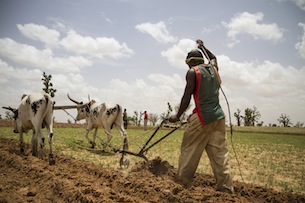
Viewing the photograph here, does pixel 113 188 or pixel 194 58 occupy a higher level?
pixel 194 58

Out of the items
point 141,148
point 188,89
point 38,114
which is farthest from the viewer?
point 38,114

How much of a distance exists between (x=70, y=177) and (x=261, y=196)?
4.07 meters

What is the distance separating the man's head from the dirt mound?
226 cm

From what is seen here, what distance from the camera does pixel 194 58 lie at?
16.0 ft

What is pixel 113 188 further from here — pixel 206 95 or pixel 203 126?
pixel 206 95

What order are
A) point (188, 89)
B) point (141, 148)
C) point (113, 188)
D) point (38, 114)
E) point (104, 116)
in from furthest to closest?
point (104, 116) → point (38, 114) → point (141, 148) → point (113, 188) → point (188, 89)

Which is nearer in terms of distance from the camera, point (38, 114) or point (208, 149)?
point (208, 149)

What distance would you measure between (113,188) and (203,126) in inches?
85.4

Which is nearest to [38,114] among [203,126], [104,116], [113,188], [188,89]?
[104,116]

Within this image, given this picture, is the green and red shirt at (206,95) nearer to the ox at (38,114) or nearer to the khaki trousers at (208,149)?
the khaki trousers at (208,149)

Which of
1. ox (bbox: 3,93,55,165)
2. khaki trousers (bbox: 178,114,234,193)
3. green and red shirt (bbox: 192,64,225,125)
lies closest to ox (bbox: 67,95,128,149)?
ox (bbox: 3,93,55,165)

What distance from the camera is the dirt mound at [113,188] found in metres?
4.27

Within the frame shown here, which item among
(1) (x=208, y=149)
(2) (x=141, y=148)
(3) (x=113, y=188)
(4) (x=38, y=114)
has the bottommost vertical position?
(3) (x=113, y=188)

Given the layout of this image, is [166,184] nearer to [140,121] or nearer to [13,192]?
[13,192]
